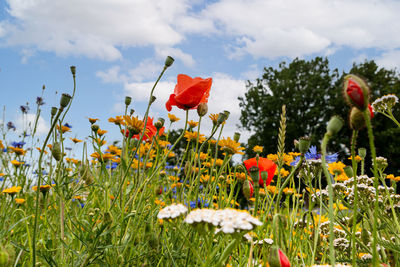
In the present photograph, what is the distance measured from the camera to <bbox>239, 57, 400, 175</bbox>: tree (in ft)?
59.4

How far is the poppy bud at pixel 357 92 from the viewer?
617 mm

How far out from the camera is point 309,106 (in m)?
19.9

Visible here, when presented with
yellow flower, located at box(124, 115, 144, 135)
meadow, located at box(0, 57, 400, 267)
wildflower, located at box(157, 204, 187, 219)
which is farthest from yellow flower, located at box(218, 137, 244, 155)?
wildflower, located at box(157, 204, 187, 219)

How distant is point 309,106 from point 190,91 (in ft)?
64.8

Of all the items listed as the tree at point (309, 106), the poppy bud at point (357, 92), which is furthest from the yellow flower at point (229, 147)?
the tree at point (309, 106)

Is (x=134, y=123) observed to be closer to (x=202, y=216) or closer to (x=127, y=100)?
(x=127, y=100)

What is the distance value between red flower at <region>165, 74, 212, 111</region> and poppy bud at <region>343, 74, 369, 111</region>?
792 millimetres

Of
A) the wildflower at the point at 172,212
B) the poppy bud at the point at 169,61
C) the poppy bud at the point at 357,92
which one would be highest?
the poppy bud at the point at 169,61

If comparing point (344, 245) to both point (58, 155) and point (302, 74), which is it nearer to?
point (58, 155)

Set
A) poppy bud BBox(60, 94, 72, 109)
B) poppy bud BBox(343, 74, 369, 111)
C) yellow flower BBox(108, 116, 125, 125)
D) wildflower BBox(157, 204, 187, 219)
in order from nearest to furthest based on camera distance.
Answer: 1. poppy bud BBox(343, 74, 369, 111)
2. wildflower BBox(157, 204, 187, 219)
3. poppy bud BBox(60, 94, 72, 109)
4. yellow flower BBox(108, 116, 125, 125)

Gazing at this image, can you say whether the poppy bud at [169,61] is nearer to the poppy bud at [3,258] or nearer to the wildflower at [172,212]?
the wildflower at [172,212]

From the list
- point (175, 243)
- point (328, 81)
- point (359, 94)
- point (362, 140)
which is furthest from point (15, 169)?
point (328, 81)

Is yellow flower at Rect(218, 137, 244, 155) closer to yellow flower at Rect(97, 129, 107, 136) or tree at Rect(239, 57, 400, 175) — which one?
yellow flower at Rect(97, 129, 107, 136)

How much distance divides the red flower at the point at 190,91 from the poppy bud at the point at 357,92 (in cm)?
79
